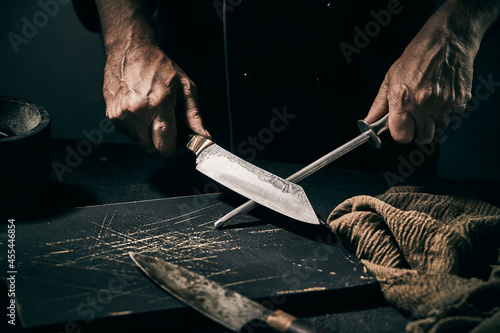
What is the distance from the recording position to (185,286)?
69cm

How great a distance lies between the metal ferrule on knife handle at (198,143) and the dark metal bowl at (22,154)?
0.92 feet

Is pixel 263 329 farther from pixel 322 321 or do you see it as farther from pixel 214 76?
pixel 214 76

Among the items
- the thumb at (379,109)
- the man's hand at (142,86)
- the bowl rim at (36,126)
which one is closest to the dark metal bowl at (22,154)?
the bowl rim at (36,126)

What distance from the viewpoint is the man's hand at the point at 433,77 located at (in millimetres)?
926

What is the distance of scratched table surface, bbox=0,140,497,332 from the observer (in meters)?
0.69

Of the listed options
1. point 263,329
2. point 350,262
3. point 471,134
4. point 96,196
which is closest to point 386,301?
point 350,262

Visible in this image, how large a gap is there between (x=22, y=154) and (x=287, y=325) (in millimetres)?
572

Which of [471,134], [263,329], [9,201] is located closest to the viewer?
[263,329]

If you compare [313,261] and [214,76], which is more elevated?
[214,76]

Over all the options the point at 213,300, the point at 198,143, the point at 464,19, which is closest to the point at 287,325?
the point at 213,300

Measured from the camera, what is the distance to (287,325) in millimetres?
611

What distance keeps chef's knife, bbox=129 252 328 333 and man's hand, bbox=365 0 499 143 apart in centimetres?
48

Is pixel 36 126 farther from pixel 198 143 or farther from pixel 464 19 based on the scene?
pixel 464 19

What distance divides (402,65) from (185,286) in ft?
2.11
